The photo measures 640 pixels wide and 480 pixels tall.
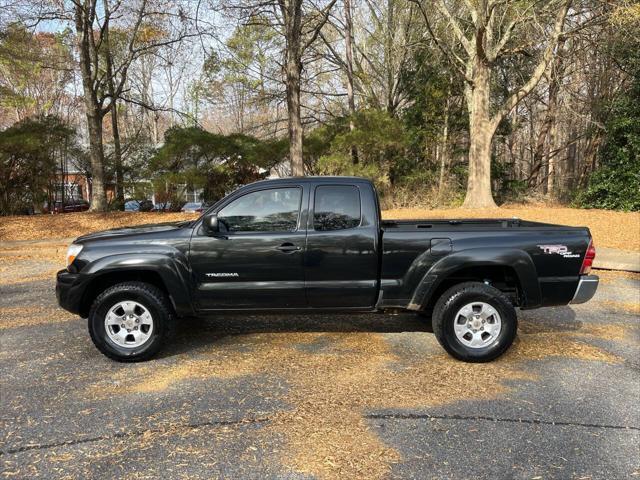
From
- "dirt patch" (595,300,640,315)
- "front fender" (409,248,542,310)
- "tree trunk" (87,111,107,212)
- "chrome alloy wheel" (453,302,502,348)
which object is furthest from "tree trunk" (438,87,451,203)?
"chrome alloy wheel" (453,302,502,348)

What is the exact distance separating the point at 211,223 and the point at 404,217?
10983 mm

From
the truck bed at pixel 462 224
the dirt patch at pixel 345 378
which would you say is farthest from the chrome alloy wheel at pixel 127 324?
the truck bed at pixel 462 224

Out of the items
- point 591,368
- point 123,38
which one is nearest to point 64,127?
point 123,38

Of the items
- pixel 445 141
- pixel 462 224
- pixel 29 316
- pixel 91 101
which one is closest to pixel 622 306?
pixel 462 224

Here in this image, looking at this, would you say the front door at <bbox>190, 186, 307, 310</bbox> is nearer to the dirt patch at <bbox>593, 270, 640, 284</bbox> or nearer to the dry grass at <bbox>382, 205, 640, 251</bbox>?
the dirt patch at <bbox>593, 270, 640, 284</bbox>

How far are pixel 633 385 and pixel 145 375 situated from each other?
4.29 meters

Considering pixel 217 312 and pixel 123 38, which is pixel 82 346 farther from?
pixel 123 38

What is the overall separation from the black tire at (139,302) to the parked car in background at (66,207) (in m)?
16.3

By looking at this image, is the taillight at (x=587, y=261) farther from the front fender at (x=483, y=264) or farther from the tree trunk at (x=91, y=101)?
the tree trunk at (x=91, y=101)

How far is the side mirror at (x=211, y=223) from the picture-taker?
4590 millimetres

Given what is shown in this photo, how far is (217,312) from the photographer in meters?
4.83

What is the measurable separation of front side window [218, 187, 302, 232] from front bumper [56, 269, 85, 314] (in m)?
1.50

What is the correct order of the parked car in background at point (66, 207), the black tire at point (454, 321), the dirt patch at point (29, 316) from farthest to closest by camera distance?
the parked car in background at point (66, 207) < the dirt patch at point (29, 316) < the black tire at point (454, 321)

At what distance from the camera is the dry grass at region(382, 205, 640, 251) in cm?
1179
